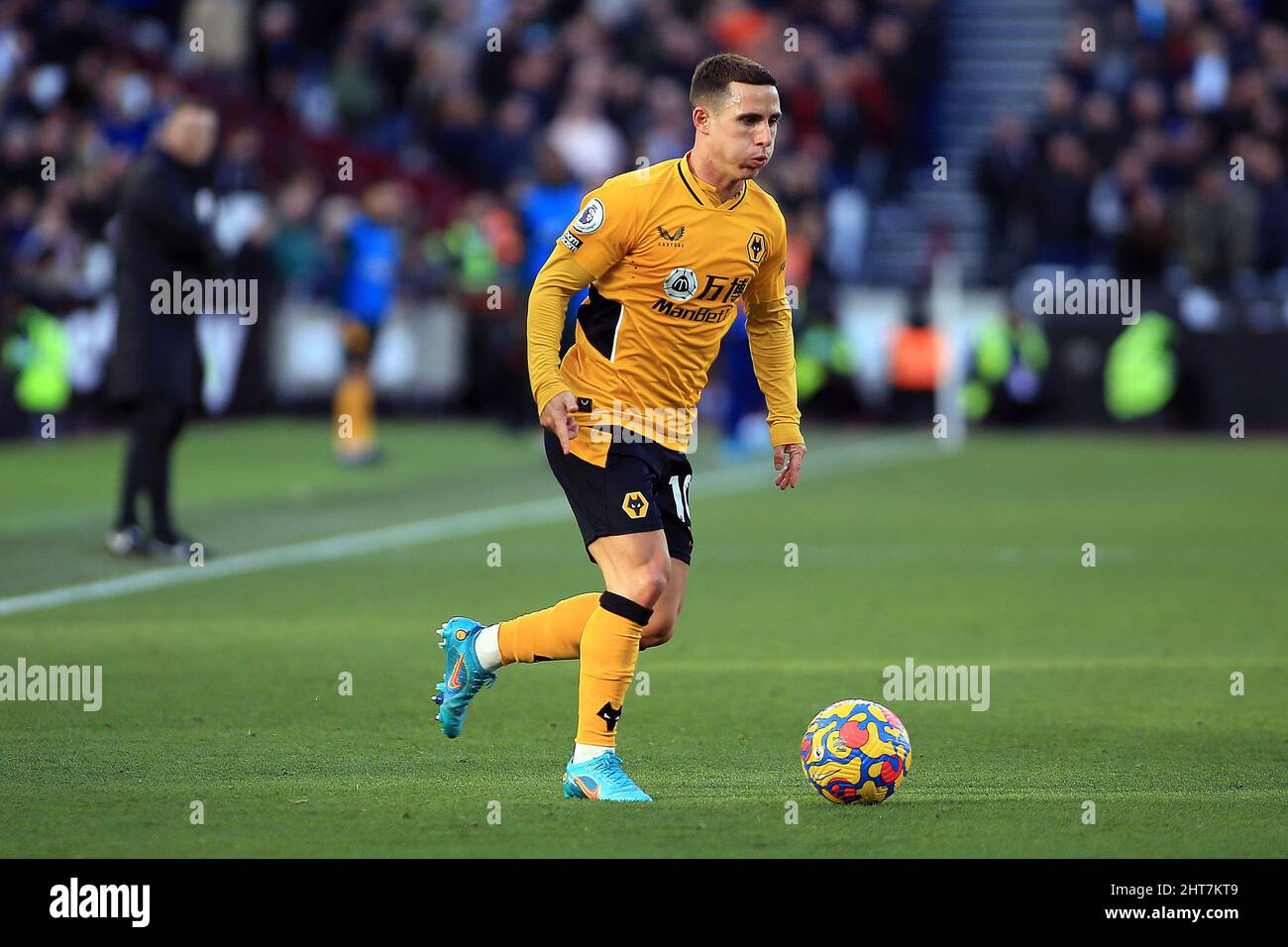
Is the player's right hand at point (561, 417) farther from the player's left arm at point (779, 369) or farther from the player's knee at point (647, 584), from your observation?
the player's left arm at point (779, 369)

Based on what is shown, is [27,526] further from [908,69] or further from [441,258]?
[908,69]

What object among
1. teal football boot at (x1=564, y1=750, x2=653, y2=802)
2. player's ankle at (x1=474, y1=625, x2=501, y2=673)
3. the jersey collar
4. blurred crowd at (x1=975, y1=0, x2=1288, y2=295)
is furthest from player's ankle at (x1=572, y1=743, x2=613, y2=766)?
blurred crowd at (x1=975, y1=0, x2=1288, y2=295)

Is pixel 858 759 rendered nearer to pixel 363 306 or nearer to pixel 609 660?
pixel 609 660

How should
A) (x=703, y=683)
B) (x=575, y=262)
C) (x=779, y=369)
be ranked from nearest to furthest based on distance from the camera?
(x=575, y=262)
(x=779, y=369)
(x=703, y=683)

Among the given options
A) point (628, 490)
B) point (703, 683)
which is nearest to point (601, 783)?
point (628, 490)

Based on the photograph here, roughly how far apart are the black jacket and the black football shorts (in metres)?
5.57

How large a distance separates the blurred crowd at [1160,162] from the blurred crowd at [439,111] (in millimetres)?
1954

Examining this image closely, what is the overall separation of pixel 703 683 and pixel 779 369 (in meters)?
1.83

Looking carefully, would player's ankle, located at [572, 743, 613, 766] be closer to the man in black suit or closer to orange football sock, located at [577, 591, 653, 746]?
orange football sock, located at [577, 591, 653, 746]

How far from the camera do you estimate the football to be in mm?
5984

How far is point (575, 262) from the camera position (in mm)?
6250

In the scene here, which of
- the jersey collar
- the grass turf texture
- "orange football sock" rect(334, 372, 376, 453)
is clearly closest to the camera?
the grass turf texture

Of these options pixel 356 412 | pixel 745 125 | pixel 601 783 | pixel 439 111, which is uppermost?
pixel 439 111

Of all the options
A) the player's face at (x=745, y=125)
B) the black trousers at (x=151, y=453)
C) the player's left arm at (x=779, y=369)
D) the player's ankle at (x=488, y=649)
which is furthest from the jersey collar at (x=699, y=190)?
the black trousers at (x=151, y=453)
